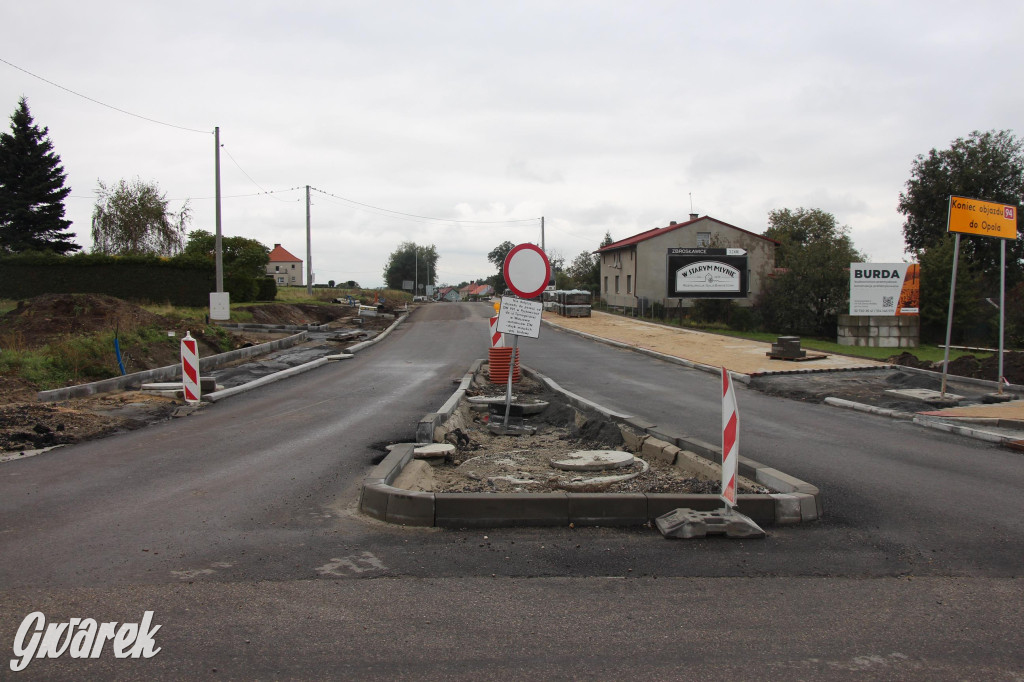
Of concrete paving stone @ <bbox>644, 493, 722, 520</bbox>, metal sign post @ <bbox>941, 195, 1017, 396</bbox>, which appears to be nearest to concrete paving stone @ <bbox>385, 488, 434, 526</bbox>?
concrete paving stone @ <bbox>644, 493, 722, 520</bbox>

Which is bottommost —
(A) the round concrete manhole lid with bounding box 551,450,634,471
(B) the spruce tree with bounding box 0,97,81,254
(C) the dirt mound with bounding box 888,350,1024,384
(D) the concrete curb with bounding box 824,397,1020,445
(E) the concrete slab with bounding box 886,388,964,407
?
(D) the concrete curb with bounding box 824,397,1020,445

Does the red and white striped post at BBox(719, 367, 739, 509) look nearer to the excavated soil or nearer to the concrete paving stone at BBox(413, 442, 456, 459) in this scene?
the excavated soil

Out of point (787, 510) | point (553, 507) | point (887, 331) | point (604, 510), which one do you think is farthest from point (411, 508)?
point (887, 331)

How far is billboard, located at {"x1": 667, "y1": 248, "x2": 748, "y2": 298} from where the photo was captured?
40.8 metres

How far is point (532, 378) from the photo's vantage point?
15750 millimetres

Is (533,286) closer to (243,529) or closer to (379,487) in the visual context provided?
(379,487)

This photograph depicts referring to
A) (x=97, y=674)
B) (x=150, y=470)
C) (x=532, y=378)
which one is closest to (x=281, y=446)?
(x=150, y=470)

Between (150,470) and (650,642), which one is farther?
(150,470)

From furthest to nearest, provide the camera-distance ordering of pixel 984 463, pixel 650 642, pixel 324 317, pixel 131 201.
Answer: pixel 131 201 → pixel 324 317 → pixel 984 463 → pixel 650 642

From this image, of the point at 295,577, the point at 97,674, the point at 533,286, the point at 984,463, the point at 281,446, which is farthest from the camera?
the point at 533,286

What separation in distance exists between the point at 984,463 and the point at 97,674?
8804mm

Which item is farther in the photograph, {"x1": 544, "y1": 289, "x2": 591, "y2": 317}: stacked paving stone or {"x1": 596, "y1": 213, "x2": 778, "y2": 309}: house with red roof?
{"x1": 544, "y1": 289, "x2": 591, "y2": 317}: stacked paving stone

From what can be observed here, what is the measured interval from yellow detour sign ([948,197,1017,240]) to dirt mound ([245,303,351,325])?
2851 centimetres

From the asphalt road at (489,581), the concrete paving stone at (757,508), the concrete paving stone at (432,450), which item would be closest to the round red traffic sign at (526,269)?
the concrete paving stone at (432,450)
